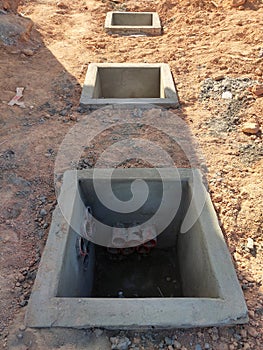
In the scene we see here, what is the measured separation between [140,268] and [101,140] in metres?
1.69

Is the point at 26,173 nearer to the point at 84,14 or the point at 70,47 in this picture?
the point at 70,47

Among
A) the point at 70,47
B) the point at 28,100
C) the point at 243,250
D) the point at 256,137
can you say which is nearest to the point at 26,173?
the point at 28,100

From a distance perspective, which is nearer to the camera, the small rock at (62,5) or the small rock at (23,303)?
the small rock at (23,303)

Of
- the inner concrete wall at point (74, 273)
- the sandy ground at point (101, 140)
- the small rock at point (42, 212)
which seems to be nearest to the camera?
the sandy ground at point (101, 140)

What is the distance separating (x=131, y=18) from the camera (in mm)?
9156

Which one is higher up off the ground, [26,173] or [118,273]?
[26,173]

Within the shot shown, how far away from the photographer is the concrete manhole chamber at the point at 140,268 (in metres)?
2.22

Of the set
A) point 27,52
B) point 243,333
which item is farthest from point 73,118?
point 243,333

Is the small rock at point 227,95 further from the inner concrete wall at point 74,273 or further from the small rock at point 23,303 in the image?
the small rock at point 23,303

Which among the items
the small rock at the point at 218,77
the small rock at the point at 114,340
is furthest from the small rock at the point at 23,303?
the small rock at the point at 218,77

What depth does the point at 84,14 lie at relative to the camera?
9.27 m

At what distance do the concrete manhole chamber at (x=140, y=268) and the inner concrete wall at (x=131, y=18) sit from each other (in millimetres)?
6979

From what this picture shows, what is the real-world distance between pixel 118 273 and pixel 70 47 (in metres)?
5.29

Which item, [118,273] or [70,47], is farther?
[70,47]
